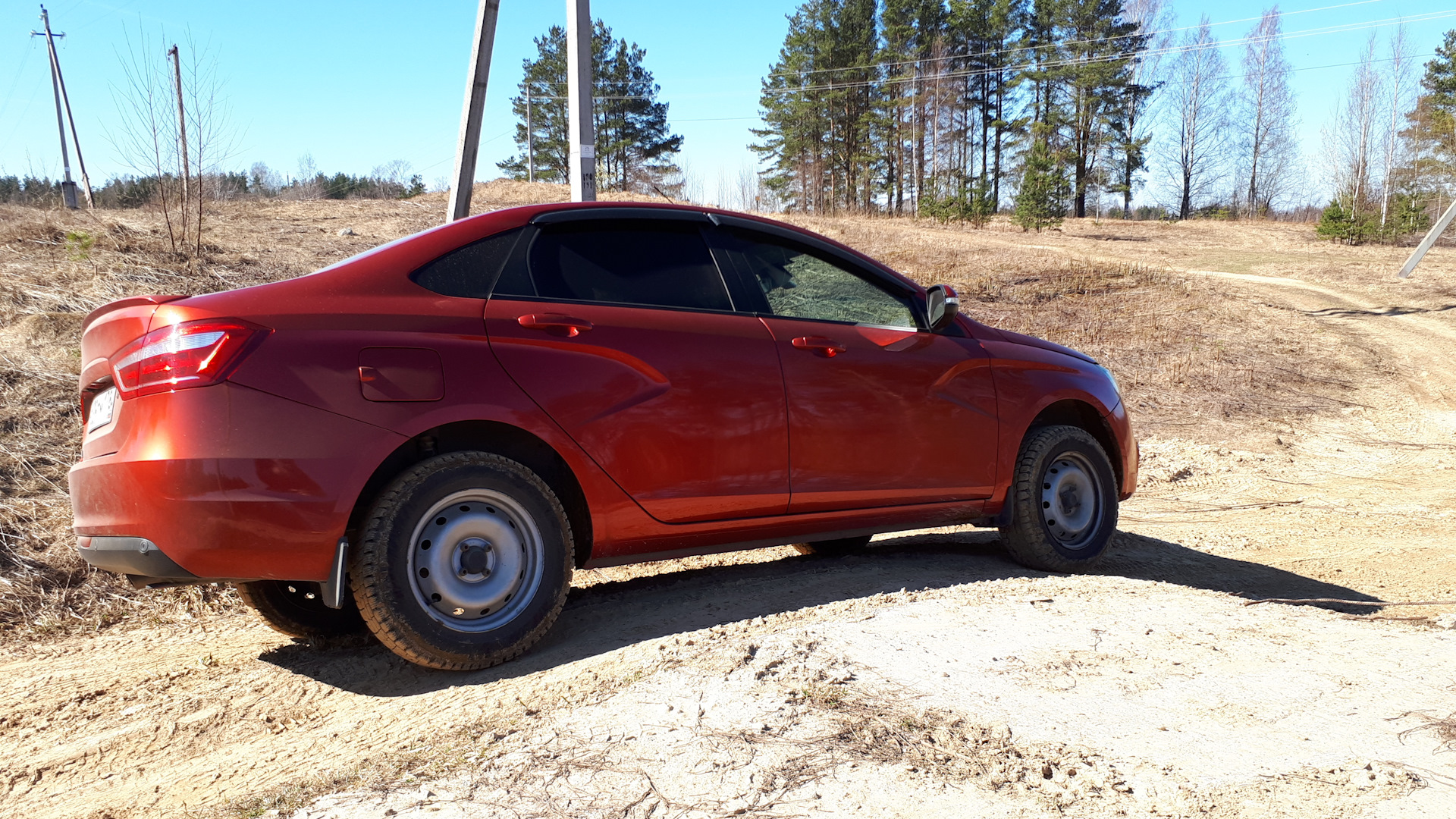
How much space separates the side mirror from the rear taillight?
3.00 meters

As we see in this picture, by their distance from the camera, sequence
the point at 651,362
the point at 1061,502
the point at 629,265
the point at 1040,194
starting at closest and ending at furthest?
1. the point at 651,362
2. the point at 629,265
3. the point at 1061,502
4. the point at 1040,194

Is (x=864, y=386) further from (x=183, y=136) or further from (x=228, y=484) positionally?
(x=183, y=136)

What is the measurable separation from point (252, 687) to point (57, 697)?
77 centimetres

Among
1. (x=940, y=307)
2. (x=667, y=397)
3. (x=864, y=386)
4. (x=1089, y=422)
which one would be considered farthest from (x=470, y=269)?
(x=1089, y=422)

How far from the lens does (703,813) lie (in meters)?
2.36

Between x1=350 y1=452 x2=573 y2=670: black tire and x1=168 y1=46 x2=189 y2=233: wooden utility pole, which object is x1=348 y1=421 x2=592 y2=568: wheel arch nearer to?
x1=350 y1=452 x2=573 y2=670: black tire

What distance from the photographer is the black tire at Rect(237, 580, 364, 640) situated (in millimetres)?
3949

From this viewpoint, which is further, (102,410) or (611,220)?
(611,220)

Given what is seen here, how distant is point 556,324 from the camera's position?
12.0 ft

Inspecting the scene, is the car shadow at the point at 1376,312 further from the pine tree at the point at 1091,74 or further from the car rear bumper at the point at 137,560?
the pine tree at the point at 1091,74

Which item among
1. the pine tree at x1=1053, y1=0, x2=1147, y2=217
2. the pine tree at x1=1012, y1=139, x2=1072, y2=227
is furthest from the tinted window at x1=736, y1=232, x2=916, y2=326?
the pine tree at x1=1053, y1=0, x2=1147, y2=217

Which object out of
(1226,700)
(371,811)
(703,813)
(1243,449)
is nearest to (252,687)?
(371,811)

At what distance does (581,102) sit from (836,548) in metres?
4.47

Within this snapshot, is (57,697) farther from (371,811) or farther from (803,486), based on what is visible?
(803,486)
